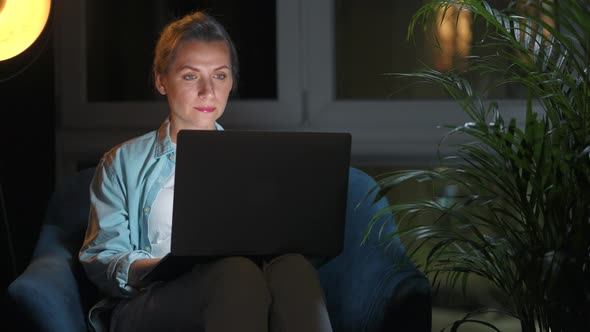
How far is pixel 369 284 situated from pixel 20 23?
108 centimetres

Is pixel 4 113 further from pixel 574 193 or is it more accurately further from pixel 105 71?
pixel 574 193

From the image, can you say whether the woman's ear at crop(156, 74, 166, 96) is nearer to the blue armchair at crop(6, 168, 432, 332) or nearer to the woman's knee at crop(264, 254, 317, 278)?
the blue armchair at crop(6, 168, 432, 332)

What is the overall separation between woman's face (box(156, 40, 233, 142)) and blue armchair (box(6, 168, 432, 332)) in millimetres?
380

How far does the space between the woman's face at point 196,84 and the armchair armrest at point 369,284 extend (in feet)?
1.44

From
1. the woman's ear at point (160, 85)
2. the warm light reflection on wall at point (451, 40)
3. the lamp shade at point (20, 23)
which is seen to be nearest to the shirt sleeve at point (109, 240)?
the woman's ear at point (160, 85)

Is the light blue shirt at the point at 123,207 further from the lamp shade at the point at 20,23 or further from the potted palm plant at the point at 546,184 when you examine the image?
the potted palm plant at the point at 546,184

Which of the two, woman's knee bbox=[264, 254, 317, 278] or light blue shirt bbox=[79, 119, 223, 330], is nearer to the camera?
woman's knee bbox=[264, 254, 317, 278]

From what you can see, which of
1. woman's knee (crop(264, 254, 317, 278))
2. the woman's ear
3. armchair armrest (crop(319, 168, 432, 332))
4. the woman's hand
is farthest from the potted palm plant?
the woman's ear

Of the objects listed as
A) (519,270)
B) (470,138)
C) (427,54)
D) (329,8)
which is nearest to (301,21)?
(329,8)

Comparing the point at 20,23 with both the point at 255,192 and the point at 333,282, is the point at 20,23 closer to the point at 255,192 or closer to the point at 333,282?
the point at 255,192

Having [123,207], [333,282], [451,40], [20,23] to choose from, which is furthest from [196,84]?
[451,40]

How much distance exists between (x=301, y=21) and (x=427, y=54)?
476 mm

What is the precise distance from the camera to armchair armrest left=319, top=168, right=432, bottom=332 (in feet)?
5.98

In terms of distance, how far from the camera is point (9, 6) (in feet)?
7.01
